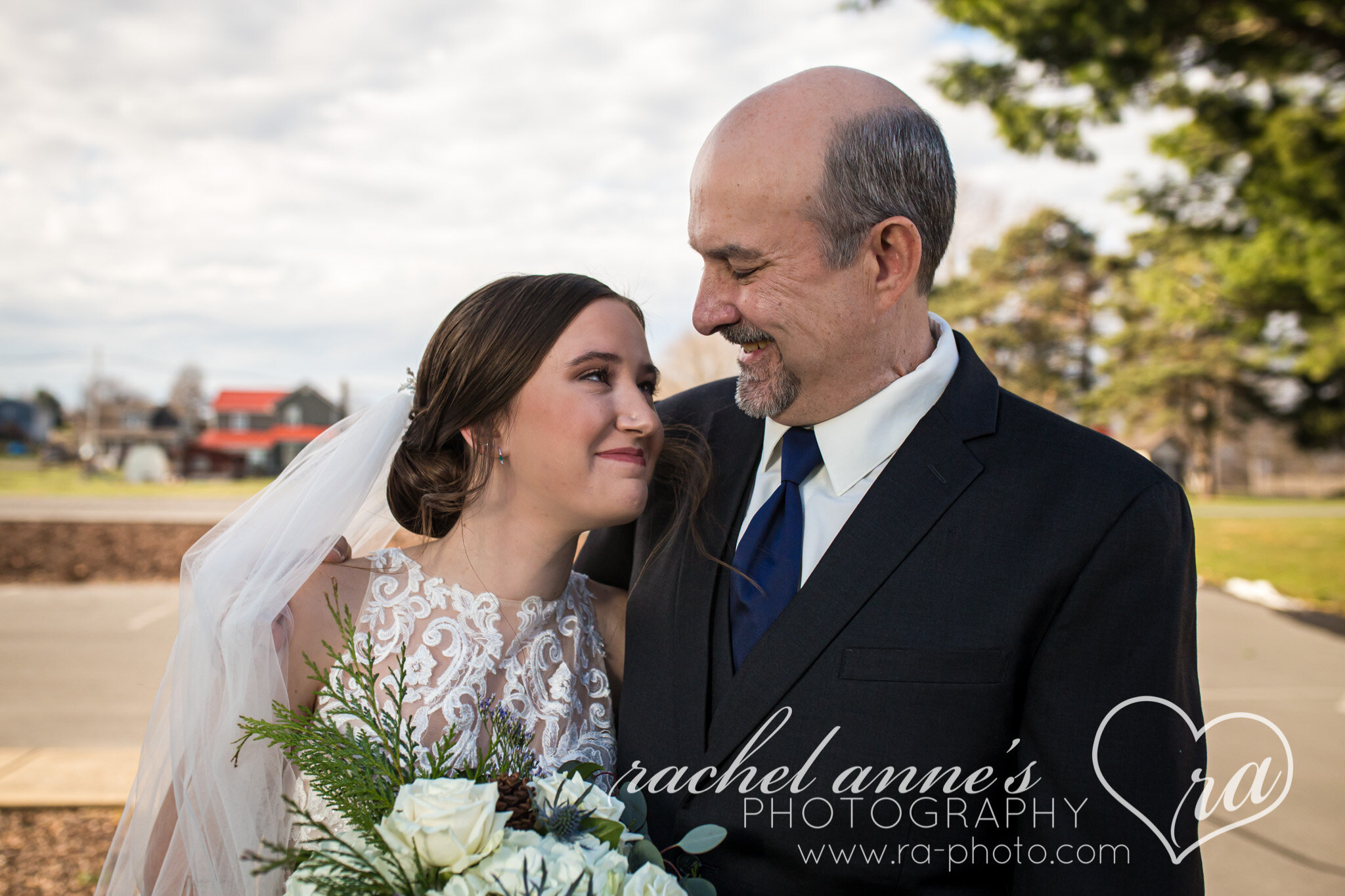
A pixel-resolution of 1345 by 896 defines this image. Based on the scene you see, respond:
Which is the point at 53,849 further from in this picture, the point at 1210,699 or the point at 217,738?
the point at 1210,699

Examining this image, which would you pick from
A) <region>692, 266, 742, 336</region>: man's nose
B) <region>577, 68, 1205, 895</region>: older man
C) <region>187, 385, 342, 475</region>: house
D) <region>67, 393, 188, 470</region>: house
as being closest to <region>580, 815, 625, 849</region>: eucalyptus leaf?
<region>577, 68, 1205, 895</region>: older man

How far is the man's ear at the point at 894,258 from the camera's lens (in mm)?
2322

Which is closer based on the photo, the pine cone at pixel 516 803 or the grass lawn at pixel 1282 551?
the pine cone at pixel 516 803

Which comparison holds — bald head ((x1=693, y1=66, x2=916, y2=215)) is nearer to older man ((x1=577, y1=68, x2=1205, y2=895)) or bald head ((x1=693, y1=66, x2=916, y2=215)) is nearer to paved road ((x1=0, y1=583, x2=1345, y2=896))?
older man ((x1=577, y1=68, x2=1205, y2=895))

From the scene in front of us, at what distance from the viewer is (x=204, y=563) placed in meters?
2.46

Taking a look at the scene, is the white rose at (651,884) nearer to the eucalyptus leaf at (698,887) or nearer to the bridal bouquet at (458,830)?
the bridal bouquet at (458,830)

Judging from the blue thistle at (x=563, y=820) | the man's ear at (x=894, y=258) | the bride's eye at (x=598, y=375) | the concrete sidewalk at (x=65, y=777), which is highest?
the man's ear at (x=894, y=258)

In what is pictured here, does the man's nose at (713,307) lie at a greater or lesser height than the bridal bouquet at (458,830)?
greater

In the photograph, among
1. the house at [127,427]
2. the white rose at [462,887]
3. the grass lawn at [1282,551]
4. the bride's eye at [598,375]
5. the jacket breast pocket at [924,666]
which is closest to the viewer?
the white rose at [462,887]

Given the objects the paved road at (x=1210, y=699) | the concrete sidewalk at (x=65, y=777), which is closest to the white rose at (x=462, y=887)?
the paved road at (x=1210, y=699)

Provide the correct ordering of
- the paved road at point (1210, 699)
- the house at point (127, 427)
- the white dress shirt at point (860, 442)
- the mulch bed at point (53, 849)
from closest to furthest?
1. the white dress shirt at point (860, 442)
2. the mulch bed at point (53, 849)
3. the paved road at point (1210, 699)
4. the house at point (127, 427)

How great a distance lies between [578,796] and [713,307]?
4.13ft

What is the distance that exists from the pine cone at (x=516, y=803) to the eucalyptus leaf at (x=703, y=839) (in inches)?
11.8

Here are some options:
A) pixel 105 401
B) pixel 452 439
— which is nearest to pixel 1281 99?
pixel 452 439
